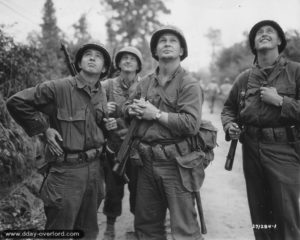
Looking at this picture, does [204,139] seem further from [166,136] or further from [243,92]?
[243,92]

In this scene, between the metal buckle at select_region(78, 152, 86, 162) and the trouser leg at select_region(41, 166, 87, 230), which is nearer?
the trouser leg at select_region(41, 166, 87, 230)

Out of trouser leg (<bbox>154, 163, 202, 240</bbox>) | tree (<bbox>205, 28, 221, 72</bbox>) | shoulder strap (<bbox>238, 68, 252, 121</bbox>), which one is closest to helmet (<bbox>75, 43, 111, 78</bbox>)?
trouser leg (<bbox>154, 163, 202, 240</bbox>)

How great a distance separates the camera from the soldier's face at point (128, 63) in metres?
4.76

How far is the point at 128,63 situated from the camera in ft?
15.7

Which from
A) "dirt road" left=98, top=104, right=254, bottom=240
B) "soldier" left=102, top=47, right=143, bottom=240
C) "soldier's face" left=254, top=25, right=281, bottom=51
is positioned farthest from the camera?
"dirt road" left=98, top=104, right=254, bottom=240

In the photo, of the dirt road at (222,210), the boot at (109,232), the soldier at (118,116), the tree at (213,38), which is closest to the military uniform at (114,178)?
the soldier at (118,116)

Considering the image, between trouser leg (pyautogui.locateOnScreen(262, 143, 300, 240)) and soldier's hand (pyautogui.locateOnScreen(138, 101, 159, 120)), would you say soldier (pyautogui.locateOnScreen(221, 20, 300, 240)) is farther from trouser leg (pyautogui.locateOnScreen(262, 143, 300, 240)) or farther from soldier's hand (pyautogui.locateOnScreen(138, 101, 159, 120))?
soldier's hand (pyautogui.locateOnScreen(138, 101, 159, 120))

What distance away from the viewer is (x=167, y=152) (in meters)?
3.12

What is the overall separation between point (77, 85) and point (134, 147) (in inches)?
33.3

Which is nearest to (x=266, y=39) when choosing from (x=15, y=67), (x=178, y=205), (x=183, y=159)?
(x=183, y=159)

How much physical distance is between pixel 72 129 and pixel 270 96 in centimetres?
192

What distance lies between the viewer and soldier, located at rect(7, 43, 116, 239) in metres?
3.03

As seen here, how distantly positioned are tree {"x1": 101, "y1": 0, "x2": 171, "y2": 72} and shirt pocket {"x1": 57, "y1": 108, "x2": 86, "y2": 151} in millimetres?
24691

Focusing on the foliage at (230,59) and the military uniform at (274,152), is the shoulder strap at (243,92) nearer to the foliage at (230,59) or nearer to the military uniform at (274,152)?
the military uniform at (274,152)
